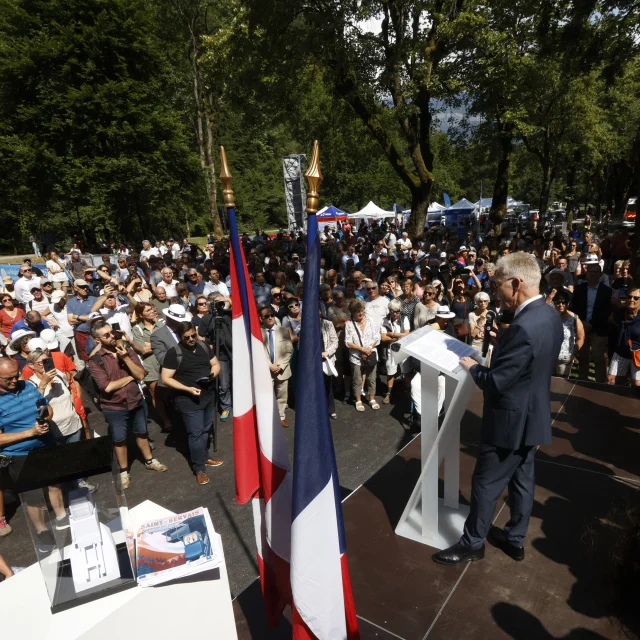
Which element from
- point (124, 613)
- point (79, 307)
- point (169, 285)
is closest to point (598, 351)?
point (124, 613)

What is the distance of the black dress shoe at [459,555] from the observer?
9.60 feet

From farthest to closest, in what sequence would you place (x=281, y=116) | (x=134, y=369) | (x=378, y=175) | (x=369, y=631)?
(x=378, y=175)
(x=281, y=116)
(x=134, y=369)
(x=369, y=631)

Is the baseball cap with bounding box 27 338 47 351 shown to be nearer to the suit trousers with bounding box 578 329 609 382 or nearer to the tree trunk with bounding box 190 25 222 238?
the suit trousers with bounding box 578 329 609 382

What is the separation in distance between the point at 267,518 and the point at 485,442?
4.41 feet

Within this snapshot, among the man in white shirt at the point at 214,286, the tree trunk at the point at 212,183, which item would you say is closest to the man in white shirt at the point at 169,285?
the man in white shirt at the point at 214,286

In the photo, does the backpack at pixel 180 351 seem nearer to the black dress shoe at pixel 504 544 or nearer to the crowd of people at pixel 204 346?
the crowd of people at pixel 204 346

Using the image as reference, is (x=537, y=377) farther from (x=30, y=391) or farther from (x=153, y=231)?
(x=153, y=231)

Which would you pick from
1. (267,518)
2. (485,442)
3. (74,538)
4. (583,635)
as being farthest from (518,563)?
(74,538)

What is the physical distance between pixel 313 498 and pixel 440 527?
5.70 feet

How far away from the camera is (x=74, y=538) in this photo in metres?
2.12

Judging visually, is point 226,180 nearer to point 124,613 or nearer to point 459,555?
point 124,613

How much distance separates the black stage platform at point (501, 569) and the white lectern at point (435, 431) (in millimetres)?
144

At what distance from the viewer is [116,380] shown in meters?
4.74

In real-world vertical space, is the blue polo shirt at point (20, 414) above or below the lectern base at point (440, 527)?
above
